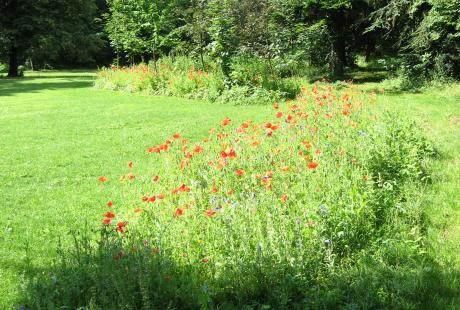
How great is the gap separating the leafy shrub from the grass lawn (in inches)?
13.8

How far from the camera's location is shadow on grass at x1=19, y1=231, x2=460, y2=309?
299cm

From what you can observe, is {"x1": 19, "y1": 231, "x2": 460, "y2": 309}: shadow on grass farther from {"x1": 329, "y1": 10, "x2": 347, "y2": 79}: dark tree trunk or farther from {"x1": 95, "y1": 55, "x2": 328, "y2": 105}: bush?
{"x1": 329, "y1": 10, "x2": 347, "y2": 79}: dark tree trunk

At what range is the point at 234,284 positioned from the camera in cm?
325

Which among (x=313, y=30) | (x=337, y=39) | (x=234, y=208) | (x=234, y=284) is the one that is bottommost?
(x=234, y=284)

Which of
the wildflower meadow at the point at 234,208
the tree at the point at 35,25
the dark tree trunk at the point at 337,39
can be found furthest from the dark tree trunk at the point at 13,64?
the dark tree trunk at the point at 337,39

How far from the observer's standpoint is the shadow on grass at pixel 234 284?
299cm

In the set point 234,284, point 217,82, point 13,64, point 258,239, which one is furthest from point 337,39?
point 13,64

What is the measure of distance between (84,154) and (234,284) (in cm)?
562

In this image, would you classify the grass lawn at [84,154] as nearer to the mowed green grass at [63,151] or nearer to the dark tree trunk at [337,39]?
the mowed green grass at [63,151]

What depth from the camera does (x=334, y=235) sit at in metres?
3.70

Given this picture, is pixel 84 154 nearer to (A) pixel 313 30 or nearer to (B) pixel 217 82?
(B) pixel 217 82

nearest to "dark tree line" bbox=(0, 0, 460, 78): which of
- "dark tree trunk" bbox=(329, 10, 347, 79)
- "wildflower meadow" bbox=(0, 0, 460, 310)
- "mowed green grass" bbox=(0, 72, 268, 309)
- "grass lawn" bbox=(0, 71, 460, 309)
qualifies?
"dark tree trunk" bbox=(329, 10, 347, 79)

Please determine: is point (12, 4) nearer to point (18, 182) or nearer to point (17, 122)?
point (17, 122)

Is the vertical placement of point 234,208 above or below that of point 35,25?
below
